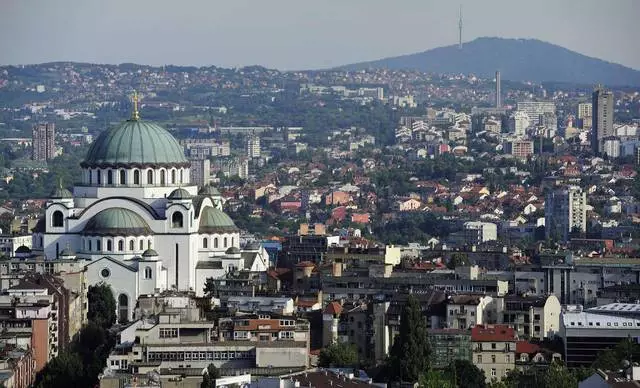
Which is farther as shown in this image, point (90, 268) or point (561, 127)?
point (561, 127)

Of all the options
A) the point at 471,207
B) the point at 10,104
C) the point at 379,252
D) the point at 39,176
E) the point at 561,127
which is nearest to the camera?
the point at 379,252

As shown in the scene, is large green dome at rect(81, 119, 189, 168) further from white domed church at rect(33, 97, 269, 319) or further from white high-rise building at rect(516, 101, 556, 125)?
white high-rise building at rect(516, 101, 556, 125)

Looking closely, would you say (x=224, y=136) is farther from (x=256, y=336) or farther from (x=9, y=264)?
(x=256, y=336)

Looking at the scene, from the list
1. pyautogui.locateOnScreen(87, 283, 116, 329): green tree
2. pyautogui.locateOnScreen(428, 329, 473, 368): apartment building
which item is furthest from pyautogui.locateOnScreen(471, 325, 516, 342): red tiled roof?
pyautogui.locateOnScreen(87, 283, 116, 329): green tree

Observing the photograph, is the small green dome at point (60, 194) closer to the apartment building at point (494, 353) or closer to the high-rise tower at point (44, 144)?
the apartment building at point (494, 353)

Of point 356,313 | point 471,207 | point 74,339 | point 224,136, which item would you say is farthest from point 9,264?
point 224,136

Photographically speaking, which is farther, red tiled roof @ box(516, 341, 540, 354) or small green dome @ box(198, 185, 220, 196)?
small green dome @ box(198, 185, 220, 196)

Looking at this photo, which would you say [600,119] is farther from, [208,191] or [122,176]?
[122,176]
